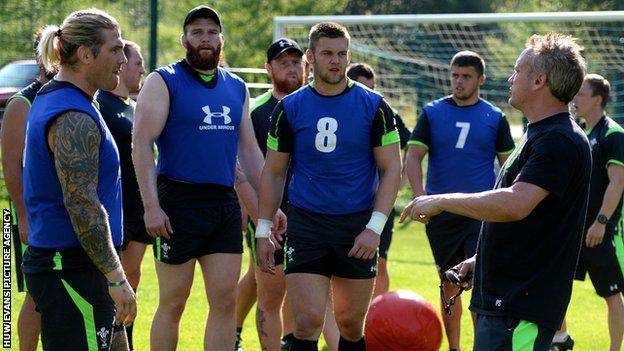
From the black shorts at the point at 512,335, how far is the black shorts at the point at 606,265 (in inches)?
154

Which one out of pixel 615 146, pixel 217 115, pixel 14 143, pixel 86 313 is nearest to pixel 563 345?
pixel 615 146

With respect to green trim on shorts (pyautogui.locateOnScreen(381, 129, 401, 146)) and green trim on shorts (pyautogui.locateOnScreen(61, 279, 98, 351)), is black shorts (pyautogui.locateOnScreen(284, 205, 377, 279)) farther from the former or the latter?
green trim on shorts (pyautogui.locateOnScreen(61, 279, 98, 351))

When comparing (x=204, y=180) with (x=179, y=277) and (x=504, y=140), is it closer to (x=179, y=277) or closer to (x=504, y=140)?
(x=179, y=277)

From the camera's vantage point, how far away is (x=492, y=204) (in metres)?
4.53

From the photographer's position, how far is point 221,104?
6.48 m

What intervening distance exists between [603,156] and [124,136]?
384 cm

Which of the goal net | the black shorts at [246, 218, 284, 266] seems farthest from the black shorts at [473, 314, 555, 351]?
the goal net

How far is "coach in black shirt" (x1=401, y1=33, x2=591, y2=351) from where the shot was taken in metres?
4.57

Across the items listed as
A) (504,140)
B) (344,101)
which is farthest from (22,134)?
(504,140)

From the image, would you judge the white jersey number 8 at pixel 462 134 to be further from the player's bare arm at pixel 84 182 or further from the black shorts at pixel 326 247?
the player's bare arm at pixel 84 182

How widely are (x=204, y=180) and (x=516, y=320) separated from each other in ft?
7.95

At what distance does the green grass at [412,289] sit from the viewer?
28.2 feet

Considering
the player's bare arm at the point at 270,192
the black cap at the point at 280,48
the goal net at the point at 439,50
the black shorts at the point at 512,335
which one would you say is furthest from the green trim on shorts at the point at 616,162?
the goal net at the point at 439,50

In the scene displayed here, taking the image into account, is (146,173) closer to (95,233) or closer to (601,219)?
(95,233)
